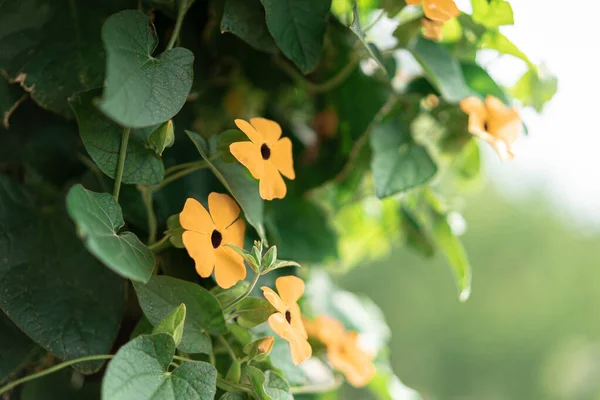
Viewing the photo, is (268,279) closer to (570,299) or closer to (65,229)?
(65,229)

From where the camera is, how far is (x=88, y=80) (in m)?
0.42

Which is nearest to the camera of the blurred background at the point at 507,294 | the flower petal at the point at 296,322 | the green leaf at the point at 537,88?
the flower petal at the point at 296,322

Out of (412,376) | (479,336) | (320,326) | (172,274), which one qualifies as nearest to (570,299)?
(479,336)

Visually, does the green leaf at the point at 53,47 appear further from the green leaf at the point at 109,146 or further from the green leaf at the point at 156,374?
the green leaf at the point at 156,374

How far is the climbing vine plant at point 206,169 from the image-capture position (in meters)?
0.35

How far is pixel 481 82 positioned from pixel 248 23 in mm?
219

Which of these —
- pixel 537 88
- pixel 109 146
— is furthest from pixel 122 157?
pixel 537 88

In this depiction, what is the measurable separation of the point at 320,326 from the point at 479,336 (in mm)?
2541

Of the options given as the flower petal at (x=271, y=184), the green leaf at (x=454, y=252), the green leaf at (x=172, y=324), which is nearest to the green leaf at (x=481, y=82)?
the green leaf at (x=454, y=252)

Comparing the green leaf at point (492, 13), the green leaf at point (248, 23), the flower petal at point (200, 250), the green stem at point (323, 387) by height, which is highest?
the green leaf at point (248, 23)

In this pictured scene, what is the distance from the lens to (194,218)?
365 millimetres

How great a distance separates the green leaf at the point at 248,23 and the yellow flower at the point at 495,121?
158mm

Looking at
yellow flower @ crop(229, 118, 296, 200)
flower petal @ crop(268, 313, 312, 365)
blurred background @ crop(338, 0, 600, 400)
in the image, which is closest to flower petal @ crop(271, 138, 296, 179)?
yellow flower @ crop(229, 118, 296, 200)

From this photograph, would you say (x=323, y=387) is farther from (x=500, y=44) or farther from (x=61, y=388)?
(x=500, y=44)
